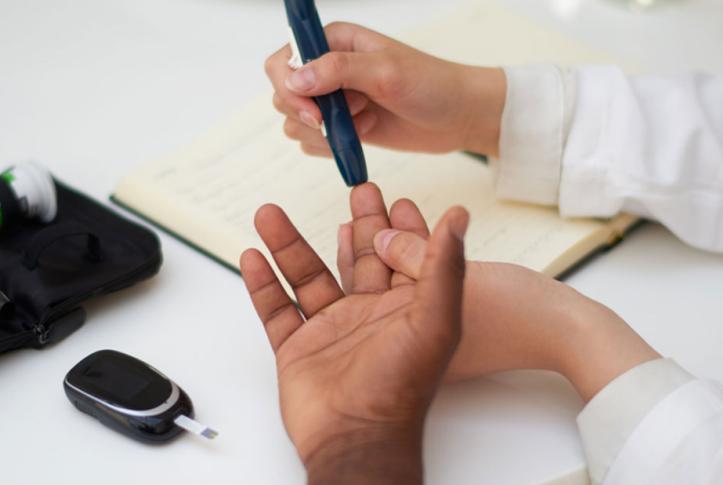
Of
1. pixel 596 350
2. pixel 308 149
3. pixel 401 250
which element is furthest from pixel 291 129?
pixel 596 350

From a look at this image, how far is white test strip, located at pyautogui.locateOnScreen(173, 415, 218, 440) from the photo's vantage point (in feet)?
2.19

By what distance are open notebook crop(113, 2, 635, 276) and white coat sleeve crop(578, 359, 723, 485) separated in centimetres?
16

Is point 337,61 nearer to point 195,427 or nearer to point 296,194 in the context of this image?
point 296,194

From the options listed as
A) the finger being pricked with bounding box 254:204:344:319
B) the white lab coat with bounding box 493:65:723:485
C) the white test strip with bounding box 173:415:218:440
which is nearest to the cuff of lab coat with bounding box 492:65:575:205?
the white lab coat with bounding box 493:65:723:485

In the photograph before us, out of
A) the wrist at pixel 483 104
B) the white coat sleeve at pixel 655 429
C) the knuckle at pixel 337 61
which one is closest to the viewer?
the white coat sleeve at pixel 655 429

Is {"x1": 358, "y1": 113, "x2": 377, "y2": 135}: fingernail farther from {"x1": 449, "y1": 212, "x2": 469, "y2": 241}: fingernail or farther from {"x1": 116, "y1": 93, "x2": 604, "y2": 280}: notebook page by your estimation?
{"x1": 449, "y1": 212, "x2": 469, "y2": 241}: fingernail

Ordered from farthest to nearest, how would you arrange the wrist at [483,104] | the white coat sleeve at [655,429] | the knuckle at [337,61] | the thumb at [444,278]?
the wrist at [483,104]
the knuckle at [337,61]
the white coat sleeve at [655,429]
the thumb at [444,278]

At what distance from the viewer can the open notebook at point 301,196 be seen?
83cm

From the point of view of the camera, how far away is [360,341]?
2.11 feet

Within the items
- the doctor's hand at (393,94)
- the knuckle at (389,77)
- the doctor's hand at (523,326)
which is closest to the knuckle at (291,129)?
the doctor's hand at (393,94)

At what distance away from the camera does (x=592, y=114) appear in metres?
0.88

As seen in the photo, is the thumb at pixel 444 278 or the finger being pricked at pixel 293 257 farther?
the finger being pricked at pixel 293 257

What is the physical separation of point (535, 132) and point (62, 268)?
1.42ft

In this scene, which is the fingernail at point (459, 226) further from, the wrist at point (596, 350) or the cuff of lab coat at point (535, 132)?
the cuff of lab coat at point (535, 132)
